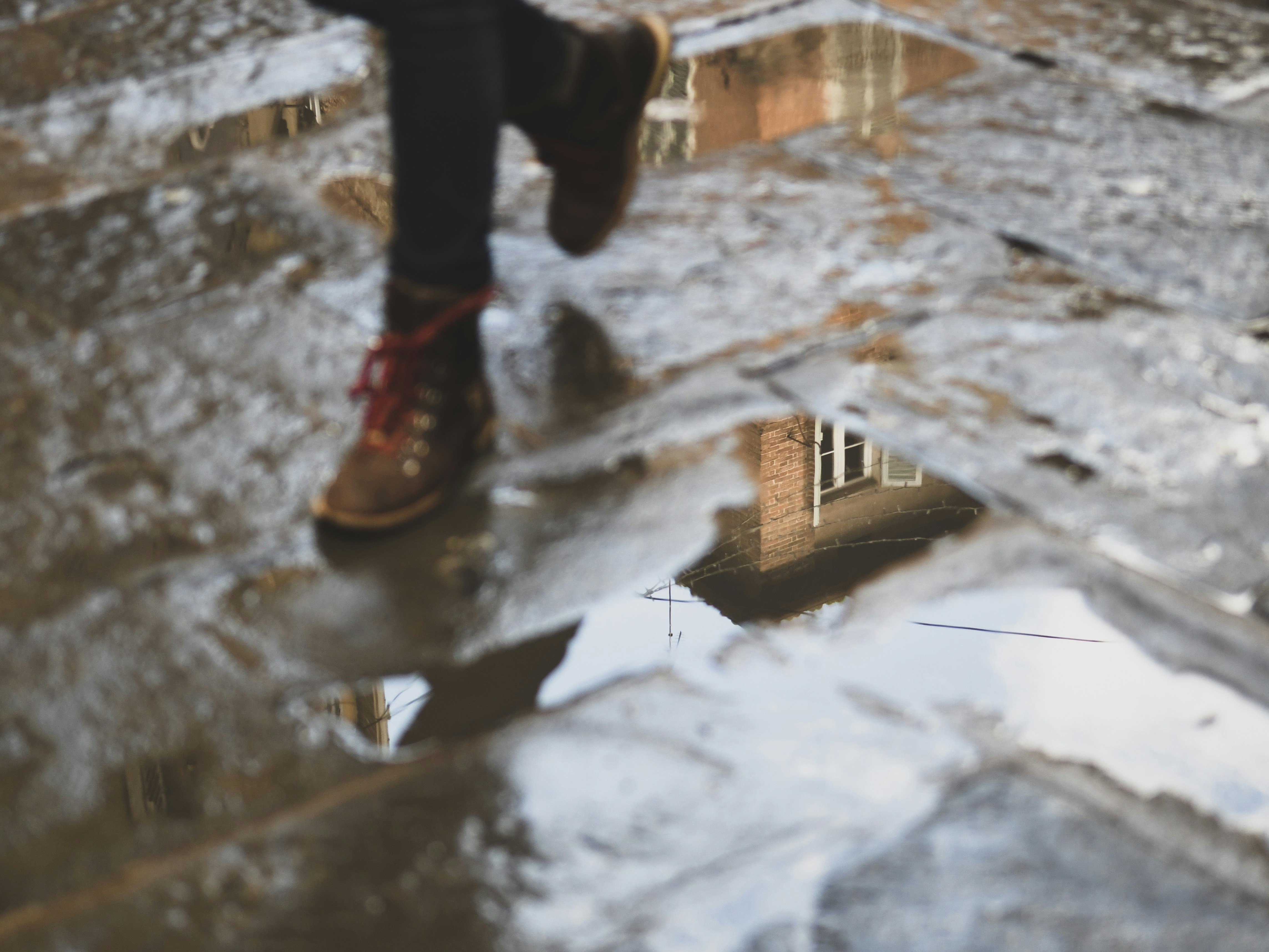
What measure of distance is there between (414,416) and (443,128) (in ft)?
1.09

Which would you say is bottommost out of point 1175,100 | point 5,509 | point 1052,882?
point 1052,882

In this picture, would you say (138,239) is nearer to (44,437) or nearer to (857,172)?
(44,437)

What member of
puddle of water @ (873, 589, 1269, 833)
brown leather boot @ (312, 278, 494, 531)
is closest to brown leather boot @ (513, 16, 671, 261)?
brown leather boot @ (312, 278, 494, 531)

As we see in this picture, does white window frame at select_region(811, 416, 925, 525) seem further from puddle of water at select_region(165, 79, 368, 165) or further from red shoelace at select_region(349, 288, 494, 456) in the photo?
puddle of water at select_region(165, 79, 368, 165)

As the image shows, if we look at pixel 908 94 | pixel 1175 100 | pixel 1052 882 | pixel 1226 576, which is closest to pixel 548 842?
pixel 1052 882

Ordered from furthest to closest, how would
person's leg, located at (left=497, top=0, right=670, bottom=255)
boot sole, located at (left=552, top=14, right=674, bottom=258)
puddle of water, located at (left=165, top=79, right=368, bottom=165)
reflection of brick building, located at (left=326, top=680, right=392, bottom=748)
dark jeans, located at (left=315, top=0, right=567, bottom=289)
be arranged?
puddle of water, located at (left=165, top=79, right=368, bottom=165), boot sole, located at (left=552, top=14, right=674, bottom=258), person's leg, located at (left=497, top=0, right=670, bottom=255), dark jeans, located at (left=315, top=0, right=567, bottom=289), reflection of brick building, located at (left=326, top=680, right=392, bottom=748)

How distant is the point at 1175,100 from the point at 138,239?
1.87m

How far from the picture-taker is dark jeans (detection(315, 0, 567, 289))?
1.54 metres

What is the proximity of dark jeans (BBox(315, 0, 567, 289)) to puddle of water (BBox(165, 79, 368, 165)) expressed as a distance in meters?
1.00

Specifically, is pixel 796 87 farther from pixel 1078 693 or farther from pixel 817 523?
pixel 1078 693

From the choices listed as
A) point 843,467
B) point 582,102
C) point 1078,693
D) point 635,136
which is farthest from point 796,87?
point 1078,693

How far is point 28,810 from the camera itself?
50.7 inches

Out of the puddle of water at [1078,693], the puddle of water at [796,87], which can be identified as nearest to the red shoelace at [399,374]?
the puddle of water at [1078,693]

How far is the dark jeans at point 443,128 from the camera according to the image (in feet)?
5.04
